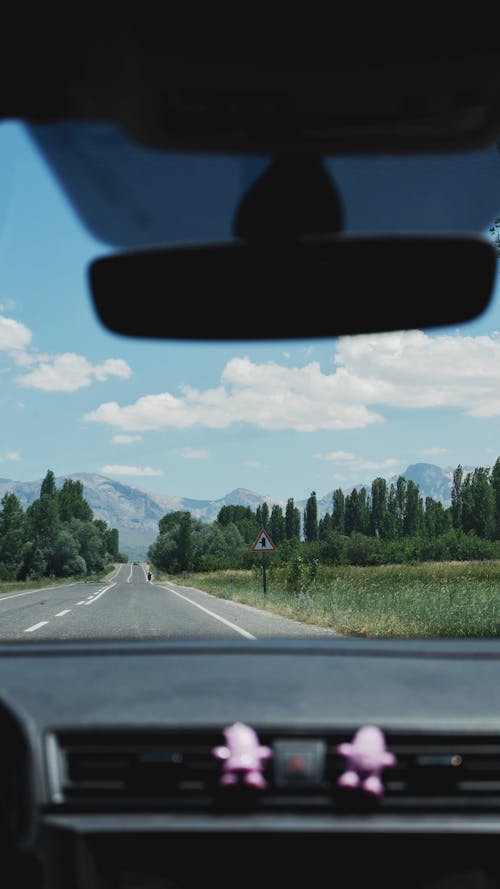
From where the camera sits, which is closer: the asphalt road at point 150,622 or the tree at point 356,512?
the asphalt road at point 150,622

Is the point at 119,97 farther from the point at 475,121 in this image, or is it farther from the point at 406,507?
the point at 406,507

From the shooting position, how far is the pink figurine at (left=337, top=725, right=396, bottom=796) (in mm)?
2730

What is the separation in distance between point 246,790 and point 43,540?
252 feet

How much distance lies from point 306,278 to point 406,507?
139 meters

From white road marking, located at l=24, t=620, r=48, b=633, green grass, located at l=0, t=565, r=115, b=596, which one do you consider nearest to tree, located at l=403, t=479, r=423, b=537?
green grass, located at l=0, t=565, r=115, b=596

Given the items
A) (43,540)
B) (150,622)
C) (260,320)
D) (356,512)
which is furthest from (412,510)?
(260,320)

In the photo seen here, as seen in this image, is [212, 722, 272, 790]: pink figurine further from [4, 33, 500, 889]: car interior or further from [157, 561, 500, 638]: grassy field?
[157, 561, 500, 638]: grassy field

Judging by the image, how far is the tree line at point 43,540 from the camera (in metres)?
55.0

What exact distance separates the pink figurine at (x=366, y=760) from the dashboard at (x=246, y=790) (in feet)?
0.09

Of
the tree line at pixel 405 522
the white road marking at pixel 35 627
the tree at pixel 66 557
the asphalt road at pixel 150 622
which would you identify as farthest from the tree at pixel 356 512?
the white road marking at pixel 35 627

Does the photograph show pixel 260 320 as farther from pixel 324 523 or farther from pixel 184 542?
pixel 324 523

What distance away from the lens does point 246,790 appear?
2730 mm

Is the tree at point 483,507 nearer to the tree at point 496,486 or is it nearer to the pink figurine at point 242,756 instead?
the tree at point 496,486

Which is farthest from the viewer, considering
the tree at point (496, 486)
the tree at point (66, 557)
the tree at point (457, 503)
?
the tree at point (457, 503)
